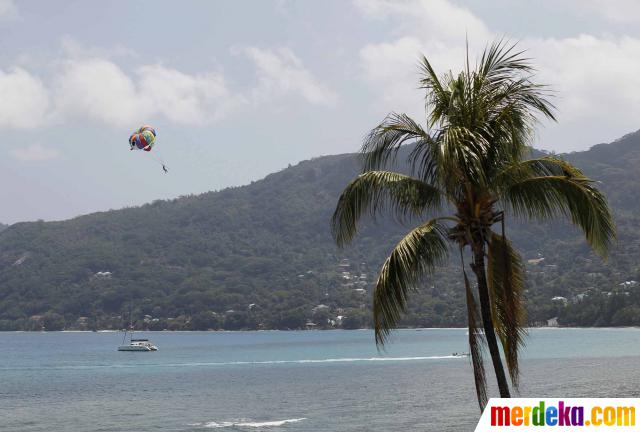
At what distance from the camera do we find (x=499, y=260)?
13.6 metres

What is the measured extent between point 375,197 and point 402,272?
1.33 m

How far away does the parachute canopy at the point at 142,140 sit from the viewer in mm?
59688

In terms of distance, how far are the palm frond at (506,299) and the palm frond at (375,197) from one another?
133cm

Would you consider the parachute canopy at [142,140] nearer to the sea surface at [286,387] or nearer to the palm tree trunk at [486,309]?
the sea surface at [286,387]

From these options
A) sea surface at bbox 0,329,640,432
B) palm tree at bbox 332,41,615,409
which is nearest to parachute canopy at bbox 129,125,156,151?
sea surface at bbox 0,329,640,432

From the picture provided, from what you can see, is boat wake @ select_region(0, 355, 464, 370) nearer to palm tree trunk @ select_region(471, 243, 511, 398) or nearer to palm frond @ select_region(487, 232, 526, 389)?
palm frond @ select_region(487, 232, 526, 389)

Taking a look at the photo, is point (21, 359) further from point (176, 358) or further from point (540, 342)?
point (540, 342)

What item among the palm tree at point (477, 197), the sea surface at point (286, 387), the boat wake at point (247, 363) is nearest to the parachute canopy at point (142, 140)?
Result: the sea surface at point (286, 387)

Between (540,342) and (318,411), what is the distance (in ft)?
317

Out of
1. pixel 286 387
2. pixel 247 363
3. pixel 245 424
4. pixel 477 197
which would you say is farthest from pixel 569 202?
pixel 247 363

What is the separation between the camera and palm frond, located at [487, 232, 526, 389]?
13.2 metres

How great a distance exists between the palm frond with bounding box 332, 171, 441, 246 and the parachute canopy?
47.0 m

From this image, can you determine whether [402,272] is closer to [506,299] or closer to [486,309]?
[486,309]

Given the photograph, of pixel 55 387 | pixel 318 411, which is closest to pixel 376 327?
pixel 318 411
